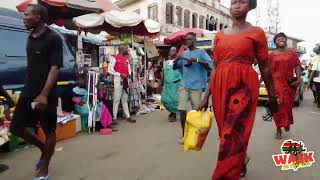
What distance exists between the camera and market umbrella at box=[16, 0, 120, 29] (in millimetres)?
8438

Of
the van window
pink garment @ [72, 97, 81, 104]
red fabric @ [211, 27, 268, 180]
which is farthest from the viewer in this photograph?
pink garment @ [72, 97, 81, 104]


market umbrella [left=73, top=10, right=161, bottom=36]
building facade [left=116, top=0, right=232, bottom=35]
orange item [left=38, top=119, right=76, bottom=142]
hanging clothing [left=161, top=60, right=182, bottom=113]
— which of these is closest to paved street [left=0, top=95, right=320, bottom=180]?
orange item [left=38, top=119, right=76, bottom=142]

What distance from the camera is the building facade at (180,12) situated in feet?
104

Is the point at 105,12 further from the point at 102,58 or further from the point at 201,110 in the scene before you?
the point at 201,110

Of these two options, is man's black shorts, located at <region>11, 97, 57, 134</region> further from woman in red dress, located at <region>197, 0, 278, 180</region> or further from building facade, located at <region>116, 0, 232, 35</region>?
building facade, located at <region>116, 0, 232, 35</region>

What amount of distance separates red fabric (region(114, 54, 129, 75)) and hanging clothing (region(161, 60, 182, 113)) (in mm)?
956

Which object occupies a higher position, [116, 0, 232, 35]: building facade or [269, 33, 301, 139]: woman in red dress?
[116, 0, 232, 35]: building facade

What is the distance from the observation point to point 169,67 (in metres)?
9.81

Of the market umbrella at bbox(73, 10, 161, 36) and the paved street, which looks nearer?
the paved street

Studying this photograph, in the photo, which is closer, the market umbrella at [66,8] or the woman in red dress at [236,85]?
the woman in red dress at [236,85]

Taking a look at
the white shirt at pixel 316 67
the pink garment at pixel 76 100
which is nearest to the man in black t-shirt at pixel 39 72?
the pink garment at pixel 76 100

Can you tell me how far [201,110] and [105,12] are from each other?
21.6ft

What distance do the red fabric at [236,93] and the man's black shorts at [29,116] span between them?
6.25ft

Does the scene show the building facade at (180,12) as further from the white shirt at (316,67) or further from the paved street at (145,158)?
the paved street at (145,158)
